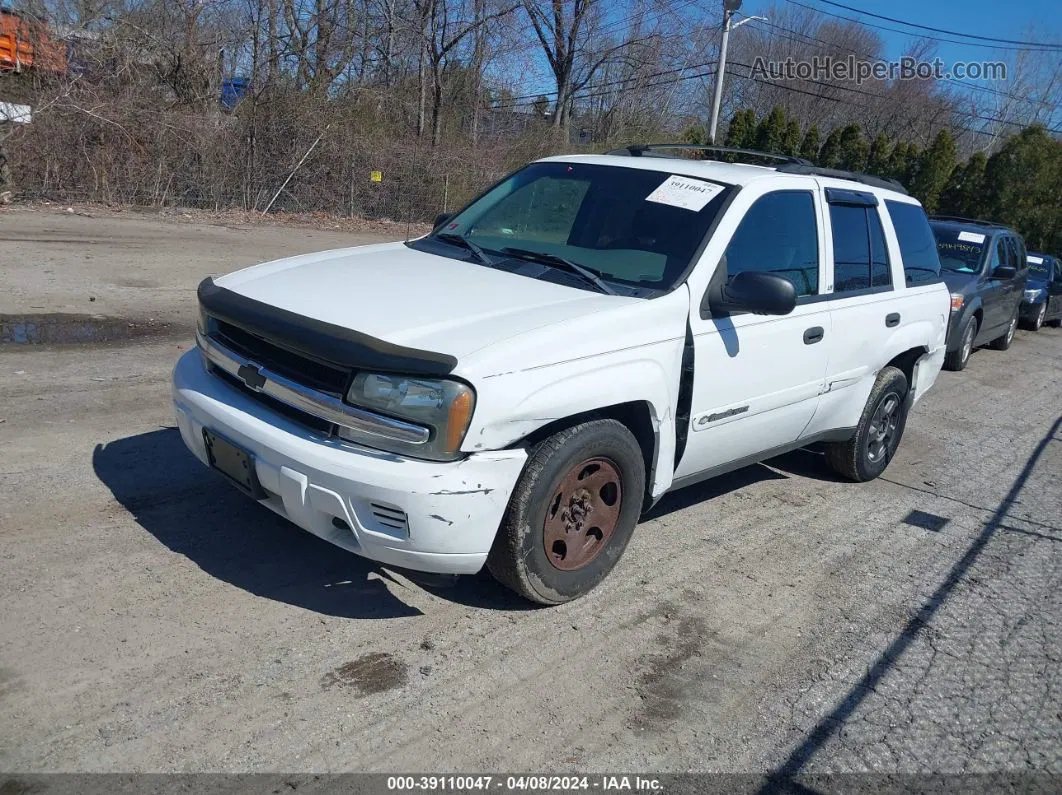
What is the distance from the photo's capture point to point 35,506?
14.6 feet

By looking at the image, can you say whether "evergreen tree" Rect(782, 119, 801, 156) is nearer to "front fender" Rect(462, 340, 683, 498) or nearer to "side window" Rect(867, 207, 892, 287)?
"side window" Rect(867, 207, 892, 287)

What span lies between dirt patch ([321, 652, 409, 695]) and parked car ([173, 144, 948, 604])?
408mm

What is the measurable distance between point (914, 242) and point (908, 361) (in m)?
0.81

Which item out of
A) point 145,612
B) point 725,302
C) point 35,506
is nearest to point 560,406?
point 725,302

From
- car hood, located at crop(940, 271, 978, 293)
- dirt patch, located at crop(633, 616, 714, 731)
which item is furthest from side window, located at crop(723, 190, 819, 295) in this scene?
car hood, located at crop(940, 271, 978, 293)

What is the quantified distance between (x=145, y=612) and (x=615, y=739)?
194cm

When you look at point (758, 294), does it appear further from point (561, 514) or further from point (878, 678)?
point (878, 678)

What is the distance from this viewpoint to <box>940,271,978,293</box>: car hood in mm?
10922

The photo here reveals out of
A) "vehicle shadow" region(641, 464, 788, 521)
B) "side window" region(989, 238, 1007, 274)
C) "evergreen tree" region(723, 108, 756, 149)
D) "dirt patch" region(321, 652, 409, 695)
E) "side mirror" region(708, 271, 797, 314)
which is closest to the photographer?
"dirt patch" region(321, 652, 409, 695)

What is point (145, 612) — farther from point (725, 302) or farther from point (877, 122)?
point (877, 122)

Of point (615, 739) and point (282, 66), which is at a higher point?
point (282, 66)

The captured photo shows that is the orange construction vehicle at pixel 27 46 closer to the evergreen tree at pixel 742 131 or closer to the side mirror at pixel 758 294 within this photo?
the side mirror at pixel 758 294

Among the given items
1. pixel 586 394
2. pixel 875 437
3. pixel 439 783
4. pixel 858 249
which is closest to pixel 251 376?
pixel 586 394

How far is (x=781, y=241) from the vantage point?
4.72 meters
